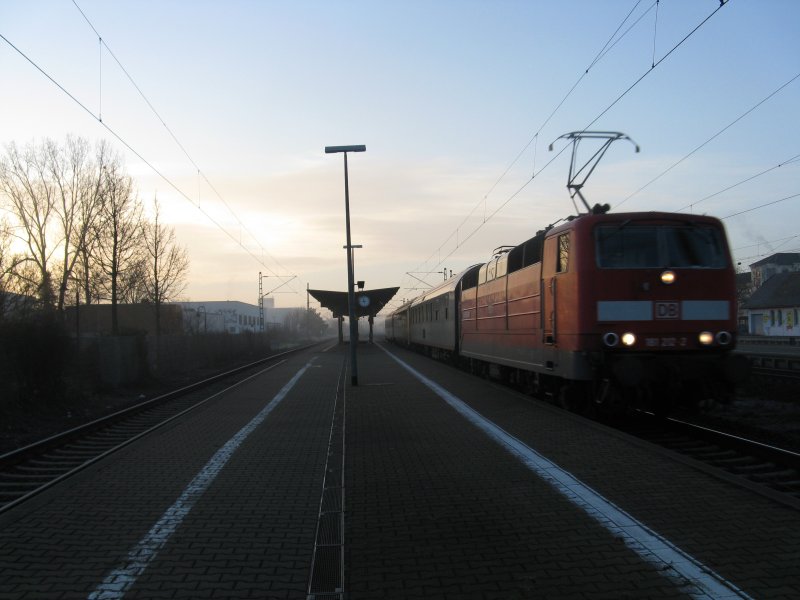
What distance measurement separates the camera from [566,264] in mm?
10648

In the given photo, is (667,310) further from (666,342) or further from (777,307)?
(777,307)

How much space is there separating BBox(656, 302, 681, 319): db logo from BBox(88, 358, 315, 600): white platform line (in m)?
6.61

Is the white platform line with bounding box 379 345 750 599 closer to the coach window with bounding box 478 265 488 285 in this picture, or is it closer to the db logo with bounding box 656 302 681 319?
the db logo with bounding box 656 302 681 319

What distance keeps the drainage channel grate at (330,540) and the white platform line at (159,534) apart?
47.4 inches

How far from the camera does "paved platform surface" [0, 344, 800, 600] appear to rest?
167 inches

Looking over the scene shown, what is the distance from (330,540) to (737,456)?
5902mm

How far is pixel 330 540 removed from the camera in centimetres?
519

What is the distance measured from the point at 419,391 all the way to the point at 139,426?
6720 mm

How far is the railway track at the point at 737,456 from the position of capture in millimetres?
6758

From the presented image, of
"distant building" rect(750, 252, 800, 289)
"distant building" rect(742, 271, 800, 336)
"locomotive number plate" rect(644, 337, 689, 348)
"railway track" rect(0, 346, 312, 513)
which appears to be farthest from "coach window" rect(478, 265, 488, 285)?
"distant building" rect(750, 252, 800, 289)

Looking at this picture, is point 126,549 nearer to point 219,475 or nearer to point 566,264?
point 219,475

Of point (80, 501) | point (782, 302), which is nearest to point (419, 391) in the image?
point (80, 501)

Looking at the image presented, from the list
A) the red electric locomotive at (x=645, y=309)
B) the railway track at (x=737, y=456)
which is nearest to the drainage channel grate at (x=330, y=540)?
the railway track at (x=737, y=456)

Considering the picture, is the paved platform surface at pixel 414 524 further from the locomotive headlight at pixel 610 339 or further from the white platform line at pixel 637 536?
the locomotive headlight at pixel 610 339
